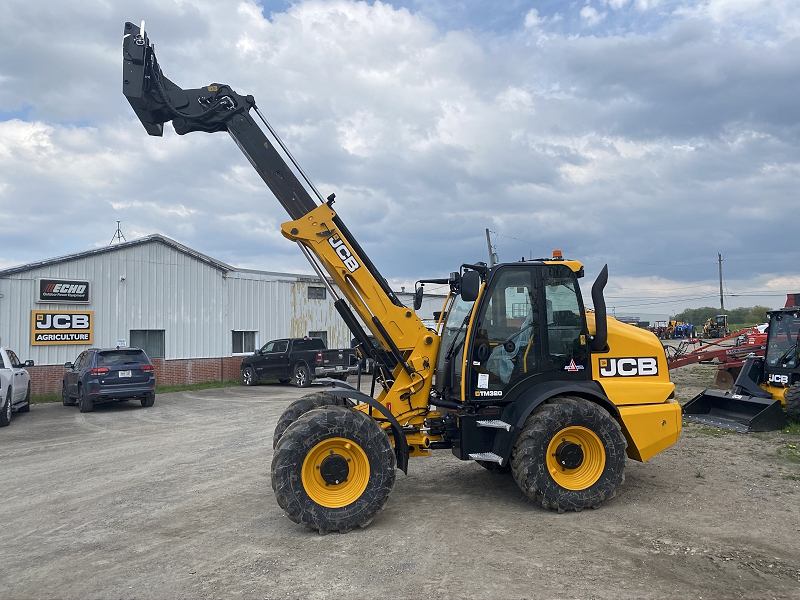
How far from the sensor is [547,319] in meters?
6.31

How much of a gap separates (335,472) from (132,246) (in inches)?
689

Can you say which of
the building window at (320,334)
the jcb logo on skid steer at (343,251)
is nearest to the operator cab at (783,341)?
the jcb logo on skid steer at (343,251)

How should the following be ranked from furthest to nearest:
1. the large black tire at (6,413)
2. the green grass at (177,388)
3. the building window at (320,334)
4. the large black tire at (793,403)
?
1. the building window at (320,334)
2. the green grass at (177,388)
3. the large black tire at (6,413)
4. the large black tire at (793,403)

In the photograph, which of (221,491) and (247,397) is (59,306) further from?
(221,491)

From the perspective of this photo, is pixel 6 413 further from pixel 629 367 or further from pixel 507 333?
pixel 629 367

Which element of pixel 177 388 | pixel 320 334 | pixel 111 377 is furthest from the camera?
pixel 320 334

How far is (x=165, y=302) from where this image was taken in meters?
21.2

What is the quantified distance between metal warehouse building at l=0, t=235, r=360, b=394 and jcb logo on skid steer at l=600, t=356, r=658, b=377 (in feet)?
57.7

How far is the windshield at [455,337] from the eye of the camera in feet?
21.2

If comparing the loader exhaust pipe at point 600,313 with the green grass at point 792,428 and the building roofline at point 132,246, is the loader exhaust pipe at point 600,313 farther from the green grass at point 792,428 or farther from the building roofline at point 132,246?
the building roofline at point 132,246

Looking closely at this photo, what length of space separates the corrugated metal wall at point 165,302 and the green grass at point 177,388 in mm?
1063

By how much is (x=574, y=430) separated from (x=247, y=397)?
45.1ft

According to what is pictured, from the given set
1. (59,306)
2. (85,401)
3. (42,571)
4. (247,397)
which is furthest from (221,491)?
(59,306)

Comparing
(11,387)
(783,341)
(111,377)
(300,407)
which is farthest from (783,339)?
(11,387)
